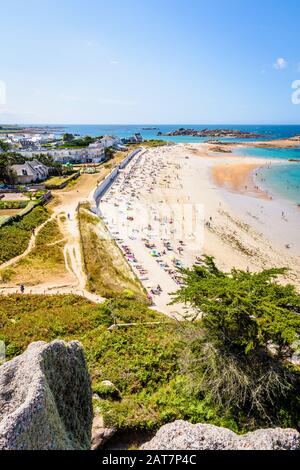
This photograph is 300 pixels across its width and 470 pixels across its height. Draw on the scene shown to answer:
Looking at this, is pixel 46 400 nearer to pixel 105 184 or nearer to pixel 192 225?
pixel 192 225

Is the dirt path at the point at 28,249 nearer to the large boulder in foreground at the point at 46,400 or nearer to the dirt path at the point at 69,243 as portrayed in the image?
the dirt path at the point at 69,243

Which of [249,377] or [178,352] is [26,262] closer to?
[178,352]

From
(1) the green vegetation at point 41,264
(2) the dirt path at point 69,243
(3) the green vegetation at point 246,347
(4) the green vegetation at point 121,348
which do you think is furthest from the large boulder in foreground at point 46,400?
(1) the green vegetation at point 41,264

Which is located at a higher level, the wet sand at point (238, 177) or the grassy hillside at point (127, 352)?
the wet sand at point (238, 177)

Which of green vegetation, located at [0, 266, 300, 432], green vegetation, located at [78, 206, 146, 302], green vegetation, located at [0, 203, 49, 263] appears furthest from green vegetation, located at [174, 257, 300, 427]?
green vegetation, located at [0, 203, 49, 263]

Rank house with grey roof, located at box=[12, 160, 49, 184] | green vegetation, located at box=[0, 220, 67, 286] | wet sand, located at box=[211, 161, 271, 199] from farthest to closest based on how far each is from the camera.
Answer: wet sand, located at box=[211, 161, 271, 199] → house with grey roof, located at box=[12, 160, 49, 184] → green vegetation, located at box=[0, 220, 67, 286]

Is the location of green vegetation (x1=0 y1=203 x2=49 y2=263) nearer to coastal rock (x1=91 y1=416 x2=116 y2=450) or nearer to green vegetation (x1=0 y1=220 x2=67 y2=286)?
green vegetation (x1=0 y1=220 x2=67 y2=286)

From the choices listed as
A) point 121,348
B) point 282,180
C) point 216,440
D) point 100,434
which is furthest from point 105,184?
point 216,440
